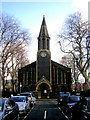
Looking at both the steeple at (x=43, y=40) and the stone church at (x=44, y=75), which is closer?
the stone church at (x=44, y=75)

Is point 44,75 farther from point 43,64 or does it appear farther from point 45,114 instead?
point 45,114

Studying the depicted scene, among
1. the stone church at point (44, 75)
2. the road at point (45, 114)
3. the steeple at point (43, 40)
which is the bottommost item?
the road at point (45, 114)

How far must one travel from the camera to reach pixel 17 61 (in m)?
41.7

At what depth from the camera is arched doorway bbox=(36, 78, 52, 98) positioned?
56472mm

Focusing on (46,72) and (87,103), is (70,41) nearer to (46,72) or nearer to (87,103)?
(87,103)

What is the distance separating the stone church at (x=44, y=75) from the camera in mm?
56812

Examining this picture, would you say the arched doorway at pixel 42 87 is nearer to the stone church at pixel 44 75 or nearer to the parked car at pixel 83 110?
the stone church at pixel 44 75

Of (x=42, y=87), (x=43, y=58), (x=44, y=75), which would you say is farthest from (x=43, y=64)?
(x=42, y=87)

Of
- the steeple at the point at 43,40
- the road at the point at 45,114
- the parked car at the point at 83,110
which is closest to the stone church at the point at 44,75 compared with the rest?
the steeple at the point at 43,40

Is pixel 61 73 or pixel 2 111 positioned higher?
pixel 61 73

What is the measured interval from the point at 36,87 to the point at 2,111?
1902 inches

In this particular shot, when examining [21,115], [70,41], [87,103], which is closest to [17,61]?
[70,41]

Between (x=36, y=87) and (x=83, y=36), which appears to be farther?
(x=36, y=87)

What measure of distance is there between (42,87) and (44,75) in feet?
12.5
